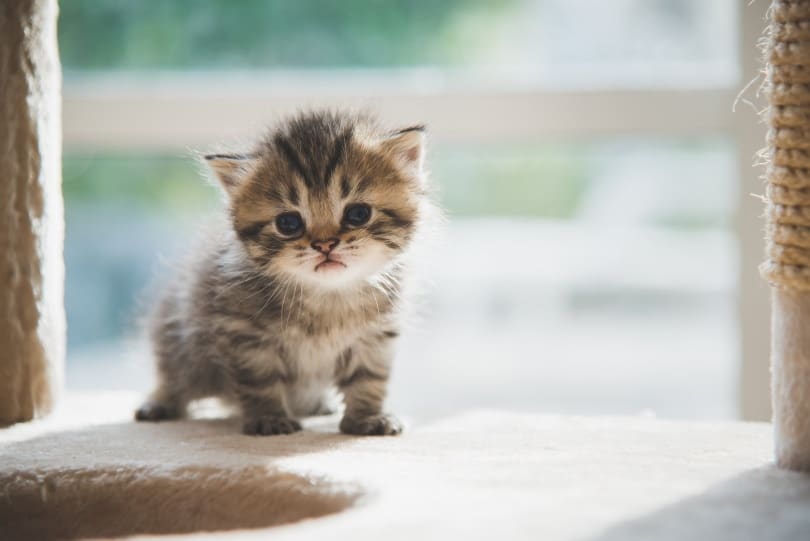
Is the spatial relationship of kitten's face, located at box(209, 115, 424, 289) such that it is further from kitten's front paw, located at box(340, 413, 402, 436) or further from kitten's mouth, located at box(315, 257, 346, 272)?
kitten's front paw, located at box(340, 413, 402, 436)

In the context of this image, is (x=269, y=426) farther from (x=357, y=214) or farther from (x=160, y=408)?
(x=357, y=214)

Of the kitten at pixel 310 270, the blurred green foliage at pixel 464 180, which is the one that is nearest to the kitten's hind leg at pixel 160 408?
the kitten at pixel 310 270

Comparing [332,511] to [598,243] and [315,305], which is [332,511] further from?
[598,243]

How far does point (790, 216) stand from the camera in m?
1.30

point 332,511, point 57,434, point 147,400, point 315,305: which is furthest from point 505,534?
A: point 147,400

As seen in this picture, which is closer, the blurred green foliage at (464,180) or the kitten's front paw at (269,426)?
the kitten's front paw at (269,426)

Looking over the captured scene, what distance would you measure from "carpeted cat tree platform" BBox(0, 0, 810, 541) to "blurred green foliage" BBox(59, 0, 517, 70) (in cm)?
92

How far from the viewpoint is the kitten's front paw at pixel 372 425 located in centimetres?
165

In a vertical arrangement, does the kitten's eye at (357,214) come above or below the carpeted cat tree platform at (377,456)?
above

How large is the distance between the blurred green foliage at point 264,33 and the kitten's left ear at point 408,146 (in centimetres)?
94

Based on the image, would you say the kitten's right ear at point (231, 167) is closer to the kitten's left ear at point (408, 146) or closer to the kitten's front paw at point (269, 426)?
the kitten's left ear at point (408, 146)

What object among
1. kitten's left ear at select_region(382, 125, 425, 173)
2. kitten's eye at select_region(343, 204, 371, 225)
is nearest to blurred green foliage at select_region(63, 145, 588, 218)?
kitten's left ear at select_region(382, 125, 425, 173)

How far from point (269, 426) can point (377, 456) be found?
0.95ft

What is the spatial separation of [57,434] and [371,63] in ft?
4.80
